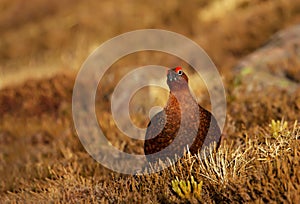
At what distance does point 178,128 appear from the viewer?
3969 millimetres

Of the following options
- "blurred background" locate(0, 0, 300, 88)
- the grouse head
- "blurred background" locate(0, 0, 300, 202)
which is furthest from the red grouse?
"blurred background" locate(0, 0, 300, 88)

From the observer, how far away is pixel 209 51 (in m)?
11.5

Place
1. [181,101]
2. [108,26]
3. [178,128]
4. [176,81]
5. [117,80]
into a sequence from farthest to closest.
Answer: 1. [108,26]
2. [117,80]
3. [176,81]
4. [181,101]
5. [178,128]

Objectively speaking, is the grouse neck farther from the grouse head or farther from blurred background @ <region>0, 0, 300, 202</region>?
blurred background @ <region>0, 0, 300, 202</region>

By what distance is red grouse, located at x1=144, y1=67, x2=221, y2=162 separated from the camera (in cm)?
398

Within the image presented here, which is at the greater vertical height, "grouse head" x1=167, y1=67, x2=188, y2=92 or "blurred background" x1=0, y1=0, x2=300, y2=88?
"blurred background" x1=0, y1=0, x2=300, y2=88

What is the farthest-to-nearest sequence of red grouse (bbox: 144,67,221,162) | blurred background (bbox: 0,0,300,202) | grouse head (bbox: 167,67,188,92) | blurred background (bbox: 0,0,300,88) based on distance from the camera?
1. blurred background (bbox: 0,0,300,88)
2. blurred background (bbox: 0,0,300,202)
3. grouse head (bbox: 167,67,188,92)
4. red grouse (bbox: 144,67,221,162)

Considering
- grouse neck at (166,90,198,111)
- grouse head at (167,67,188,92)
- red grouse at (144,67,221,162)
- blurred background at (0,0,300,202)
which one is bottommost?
red grouse at (144,67,221,162)

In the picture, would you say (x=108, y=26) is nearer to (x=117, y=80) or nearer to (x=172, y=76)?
(x=117, y=80)

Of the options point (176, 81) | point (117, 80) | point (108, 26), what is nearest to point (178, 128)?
point (176, 81)

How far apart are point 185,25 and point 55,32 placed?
6365mm

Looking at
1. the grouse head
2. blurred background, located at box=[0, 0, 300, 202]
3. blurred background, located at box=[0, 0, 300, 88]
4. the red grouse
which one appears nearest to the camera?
the red grouse

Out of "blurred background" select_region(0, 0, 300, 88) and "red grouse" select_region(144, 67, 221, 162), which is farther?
"blurred background" select_region(0, 0, 300, 88)

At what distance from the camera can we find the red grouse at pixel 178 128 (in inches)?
157
